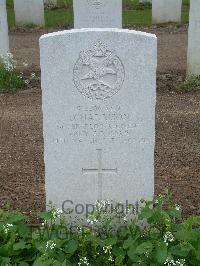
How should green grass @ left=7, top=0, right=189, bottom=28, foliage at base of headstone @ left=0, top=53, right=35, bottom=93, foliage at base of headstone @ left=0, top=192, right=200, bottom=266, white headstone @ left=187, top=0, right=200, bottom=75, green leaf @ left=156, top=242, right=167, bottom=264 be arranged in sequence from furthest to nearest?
green grass @ left=7, top=0, right=189, bottom=28 → foliage at base of headstone @ left=0, top=53, right=35, bottom=93 → white headstone @ left=187, top=0, right=200, bottom=75 → foliage at base of headstone @ left=0, top=192, right=200, bottom=266 → green leaf @ left=156, top=242, right=167, bottom=264

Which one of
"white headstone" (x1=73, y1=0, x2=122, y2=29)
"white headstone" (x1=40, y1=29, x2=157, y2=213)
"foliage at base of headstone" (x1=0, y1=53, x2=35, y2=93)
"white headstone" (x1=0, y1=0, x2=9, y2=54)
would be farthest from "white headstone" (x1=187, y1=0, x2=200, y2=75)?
"white headstone" (x1=40, y1=29, x2=157, y2=213)

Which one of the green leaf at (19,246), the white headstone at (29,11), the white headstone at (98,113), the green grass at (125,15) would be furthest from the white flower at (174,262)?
the white headstone at (29,11)

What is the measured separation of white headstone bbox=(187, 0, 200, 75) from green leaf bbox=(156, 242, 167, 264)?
5300mm

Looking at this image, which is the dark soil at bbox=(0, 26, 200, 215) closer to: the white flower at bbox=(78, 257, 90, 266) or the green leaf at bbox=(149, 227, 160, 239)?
the green leaf at bbox=(149, 227, 160, 239)

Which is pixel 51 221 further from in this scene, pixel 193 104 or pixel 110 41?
pixel 193 104

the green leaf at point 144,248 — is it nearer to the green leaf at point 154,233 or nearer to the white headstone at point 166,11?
the green leaf at point 154,233

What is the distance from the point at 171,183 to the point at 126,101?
1499 millimetres

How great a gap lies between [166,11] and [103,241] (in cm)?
1084

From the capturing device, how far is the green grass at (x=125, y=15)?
44.5 feet

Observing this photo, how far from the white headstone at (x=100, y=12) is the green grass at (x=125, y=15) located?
4.80m

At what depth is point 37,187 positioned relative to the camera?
475 cm

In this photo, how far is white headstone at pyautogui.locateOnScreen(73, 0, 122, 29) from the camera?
8359 millimetres

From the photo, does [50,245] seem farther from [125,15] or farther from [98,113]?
[125,15]

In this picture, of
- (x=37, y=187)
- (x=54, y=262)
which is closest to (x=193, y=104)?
(x=37, y=187)
